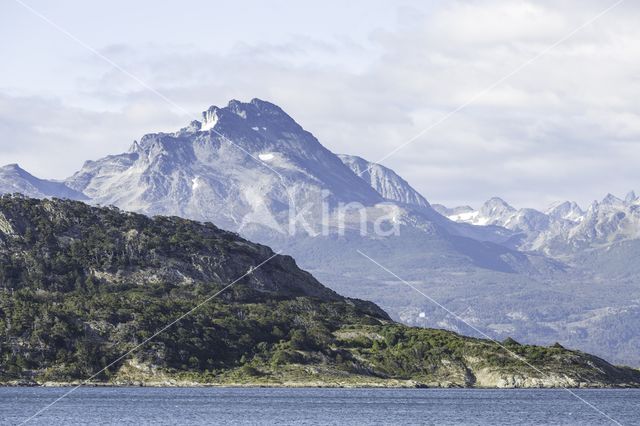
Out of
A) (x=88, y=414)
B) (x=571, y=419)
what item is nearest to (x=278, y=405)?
(x=88, y=414)

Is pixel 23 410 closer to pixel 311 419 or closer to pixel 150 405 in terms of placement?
pixel 150 405

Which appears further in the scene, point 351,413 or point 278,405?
point 278,405

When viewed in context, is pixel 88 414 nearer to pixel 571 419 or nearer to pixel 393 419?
pixel 393 419

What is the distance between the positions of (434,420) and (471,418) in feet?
27.3

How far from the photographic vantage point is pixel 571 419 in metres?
178

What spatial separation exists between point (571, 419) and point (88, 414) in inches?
2724

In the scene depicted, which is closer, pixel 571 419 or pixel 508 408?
pixel 571 419

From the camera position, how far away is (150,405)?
192m

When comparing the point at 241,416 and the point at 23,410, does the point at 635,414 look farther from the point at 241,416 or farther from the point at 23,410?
the point at 23,410

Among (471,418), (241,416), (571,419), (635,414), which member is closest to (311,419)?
(241,416)

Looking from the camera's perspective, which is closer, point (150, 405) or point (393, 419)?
point (393, 419)

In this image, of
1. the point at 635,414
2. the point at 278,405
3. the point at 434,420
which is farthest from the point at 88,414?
the point at 635,414

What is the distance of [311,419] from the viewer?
563 ft

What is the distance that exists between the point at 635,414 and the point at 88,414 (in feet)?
271
